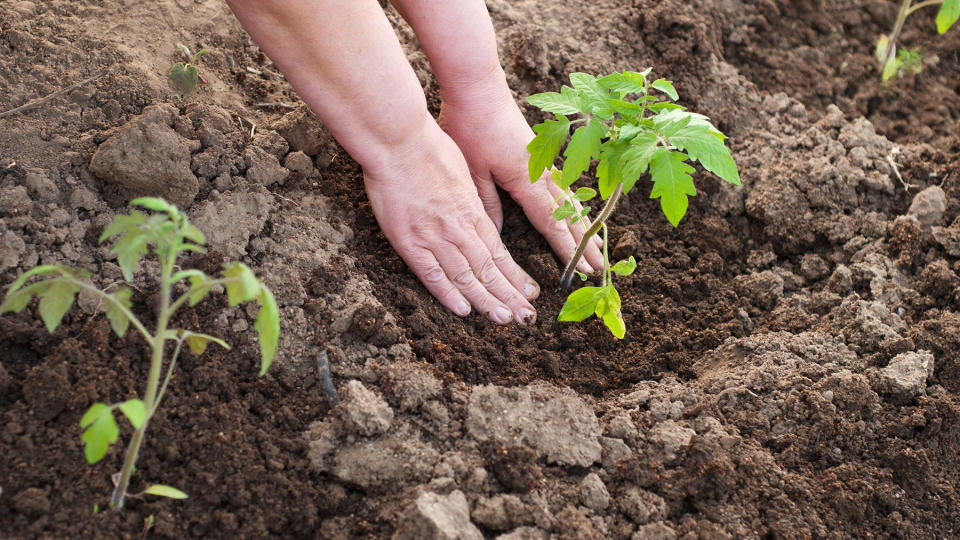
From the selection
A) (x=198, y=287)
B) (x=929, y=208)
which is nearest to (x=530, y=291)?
(x=198, y=287)

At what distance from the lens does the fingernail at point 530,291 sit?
271 centimetres

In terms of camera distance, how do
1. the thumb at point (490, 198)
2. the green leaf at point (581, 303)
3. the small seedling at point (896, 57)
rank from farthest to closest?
the small seedling at point (896, 57) < the thumb at point (490, 198) < the green leaf at point (581, 303)

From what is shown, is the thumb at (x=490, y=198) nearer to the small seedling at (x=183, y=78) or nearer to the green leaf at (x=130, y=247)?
the small seedling at (x=183, y=78)

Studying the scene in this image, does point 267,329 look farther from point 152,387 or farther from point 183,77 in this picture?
point 183,77

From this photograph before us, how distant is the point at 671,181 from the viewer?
197 centimetres

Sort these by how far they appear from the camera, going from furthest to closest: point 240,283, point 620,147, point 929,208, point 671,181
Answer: point 929,208 < point 620,147 < point 671,181 < point 240,283

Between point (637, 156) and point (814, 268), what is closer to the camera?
point (637, 156)

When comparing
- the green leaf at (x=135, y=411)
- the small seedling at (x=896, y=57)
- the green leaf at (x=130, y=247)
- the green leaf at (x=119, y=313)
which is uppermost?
the green leaf at (x=130, y=247)

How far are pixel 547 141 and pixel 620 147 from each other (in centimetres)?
22

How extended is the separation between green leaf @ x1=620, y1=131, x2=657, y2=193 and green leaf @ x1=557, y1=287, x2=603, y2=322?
0.39 m

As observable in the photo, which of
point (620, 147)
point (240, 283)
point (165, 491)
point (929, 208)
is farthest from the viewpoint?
point (929, 208)

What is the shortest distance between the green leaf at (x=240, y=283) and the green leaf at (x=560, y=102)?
101cm

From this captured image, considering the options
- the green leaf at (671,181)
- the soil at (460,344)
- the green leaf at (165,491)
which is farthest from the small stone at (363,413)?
the green leaf at (671,181)

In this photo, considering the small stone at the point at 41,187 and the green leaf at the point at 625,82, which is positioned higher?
the green leaf at the point at 625,82
